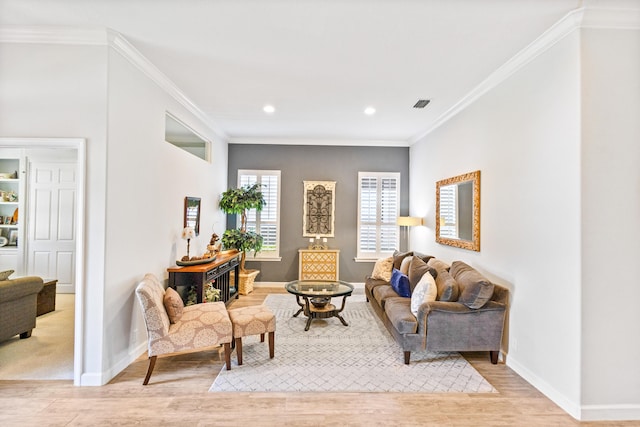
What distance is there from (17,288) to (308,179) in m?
4.65

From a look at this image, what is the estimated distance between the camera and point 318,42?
2.75 metres

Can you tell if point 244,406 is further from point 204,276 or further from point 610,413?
point 610,413

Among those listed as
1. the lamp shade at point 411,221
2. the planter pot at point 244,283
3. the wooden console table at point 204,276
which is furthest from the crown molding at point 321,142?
the planter pot at point 244,283

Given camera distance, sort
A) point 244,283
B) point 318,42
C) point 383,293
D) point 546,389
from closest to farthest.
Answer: point 546,389 < point 318,42 < point 383,293 < point 244,283

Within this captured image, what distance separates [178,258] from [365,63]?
337 cm

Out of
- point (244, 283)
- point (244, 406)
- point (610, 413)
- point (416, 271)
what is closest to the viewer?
point (610, 413)

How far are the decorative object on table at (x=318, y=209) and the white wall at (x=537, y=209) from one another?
3107mm

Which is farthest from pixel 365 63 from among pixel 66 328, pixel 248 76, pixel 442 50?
pixel 66 328

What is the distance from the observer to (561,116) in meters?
2.51

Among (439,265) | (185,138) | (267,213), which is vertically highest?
(185,138)

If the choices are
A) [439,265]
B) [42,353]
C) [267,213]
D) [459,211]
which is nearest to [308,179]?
[267,213]

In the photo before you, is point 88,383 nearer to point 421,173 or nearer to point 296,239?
point 296,239

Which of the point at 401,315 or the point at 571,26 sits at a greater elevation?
the point at 571,26

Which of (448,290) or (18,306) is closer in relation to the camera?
(448,290)
